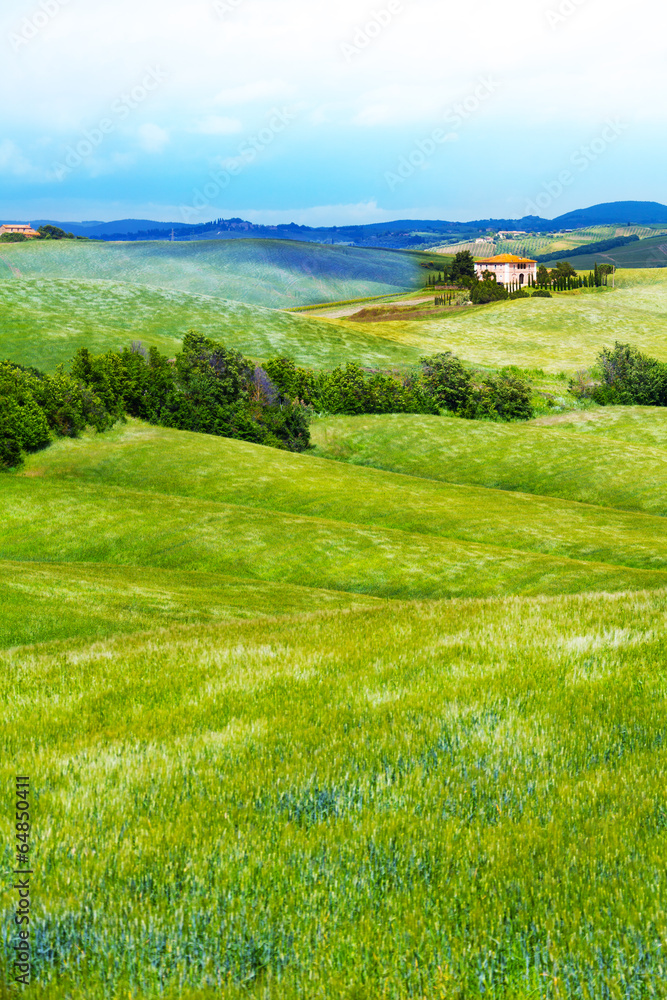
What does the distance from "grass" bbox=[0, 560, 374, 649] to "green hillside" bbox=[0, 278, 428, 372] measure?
102269 mm

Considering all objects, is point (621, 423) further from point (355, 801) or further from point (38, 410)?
point (355, 801)

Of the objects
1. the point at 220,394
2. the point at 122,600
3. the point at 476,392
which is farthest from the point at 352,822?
the point at 476,392

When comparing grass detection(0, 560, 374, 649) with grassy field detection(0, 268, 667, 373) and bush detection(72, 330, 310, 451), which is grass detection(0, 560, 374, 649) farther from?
grassy field detection(0, 268, 667, 373)

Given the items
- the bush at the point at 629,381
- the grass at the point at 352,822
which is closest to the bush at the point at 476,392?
the bush at the point at 629,381

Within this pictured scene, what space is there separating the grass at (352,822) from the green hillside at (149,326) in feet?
448

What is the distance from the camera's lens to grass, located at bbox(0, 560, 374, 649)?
30.1 metres

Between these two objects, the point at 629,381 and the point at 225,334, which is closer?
the point at 629,381

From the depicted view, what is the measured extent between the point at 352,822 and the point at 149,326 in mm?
170555

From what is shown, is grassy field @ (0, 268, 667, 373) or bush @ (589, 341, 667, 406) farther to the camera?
grassy field @ (0, 268, 667, 373)

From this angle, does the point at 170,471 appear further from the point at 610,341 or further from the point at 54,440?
the point at 610,341

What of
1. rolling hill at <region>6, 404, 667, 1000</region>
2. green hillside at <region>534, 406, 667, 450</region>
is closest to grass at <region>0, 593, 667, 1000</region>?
rolling hill at <region>6, 404, 667, 1000</region>

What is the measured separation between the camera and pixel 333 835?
7.27 m

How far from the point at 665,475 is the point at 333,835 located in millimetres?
93250

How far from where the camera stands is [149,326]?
167m
